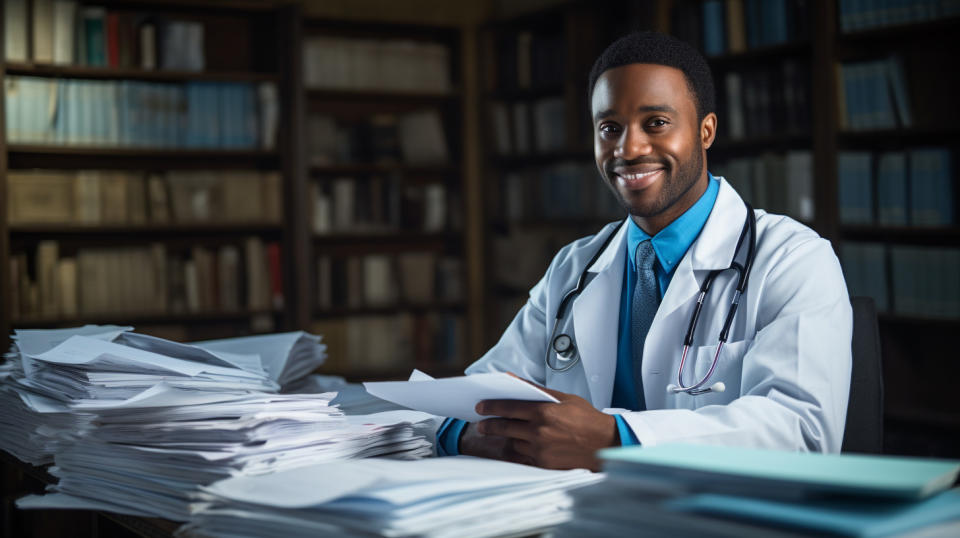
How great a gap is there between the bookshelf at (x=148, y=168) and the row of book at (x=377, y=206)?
0.84 feet

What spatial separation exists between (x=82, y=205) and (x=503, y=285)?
2.25 m

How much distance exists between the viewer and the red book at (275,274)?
15.5ft

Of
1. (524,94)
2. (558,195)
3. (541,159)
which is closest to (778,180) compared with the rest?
(558,195)

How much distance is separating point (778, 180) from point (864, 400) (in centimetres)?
245

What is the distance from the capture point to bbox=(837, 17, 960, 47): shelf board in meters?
3.31

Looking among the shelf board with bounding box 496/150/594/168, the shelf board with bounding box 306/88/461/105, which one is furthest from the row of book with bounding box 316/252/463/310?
the shelf board with bounding box 306/88/461/105

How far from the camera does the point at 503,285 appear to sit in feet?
17.6

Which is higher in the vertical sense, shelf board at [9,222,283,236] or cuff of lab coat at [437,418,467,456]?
shelf board at [9,222,283,236]

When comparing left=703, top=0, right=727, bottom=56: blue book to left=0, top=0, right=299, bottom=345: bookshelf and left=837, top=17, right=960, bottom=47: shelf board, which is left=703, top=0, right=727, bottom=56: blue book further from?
left=0, top=0, right=299, bottom=345: bookshelf

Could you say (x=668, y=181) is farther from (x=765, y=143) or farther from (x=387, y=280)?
(x=387, y=280)

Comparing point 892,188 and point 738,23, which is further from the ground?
point 738,23

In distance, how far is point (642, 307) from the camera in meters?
1.70

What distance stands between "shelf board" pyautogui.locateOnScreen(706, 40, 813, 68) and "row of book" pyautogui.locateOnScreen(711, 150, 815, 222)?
1.34 feet

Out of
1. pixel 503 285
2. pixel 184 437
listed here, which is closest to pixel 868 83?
pixel 503 285
